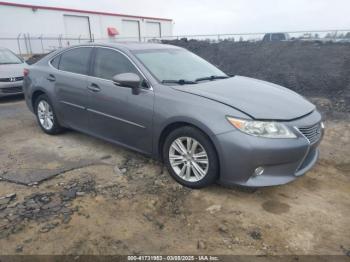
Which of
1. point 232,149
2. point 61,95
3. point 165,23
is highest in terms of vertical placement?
point 165,23

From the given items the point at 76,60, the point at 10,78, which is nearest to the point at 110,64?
the point at 76,60

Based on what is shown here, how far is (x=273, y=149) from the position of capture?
3.20 meters

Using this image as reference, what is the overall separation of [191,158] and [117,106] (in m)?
1.26

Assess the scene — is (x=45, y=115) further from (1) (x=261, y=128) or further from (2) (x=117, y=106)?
(1) (x=261, y=128)

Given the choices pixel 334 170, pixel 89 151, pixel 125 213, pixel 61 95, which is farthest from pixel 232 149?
pixel 61 95

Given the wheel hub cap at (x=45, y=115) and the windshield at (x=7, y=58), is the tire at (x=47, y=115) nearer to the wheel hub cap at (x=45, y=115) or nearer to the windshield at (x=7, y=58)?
the wheel hub cap at (x=45, y=115)

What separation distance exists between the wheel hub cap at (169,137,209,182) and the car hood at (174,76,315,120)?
0.57 meters

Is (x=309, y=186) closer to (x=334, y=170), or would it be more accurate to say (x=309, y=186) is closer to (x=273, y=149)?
(x=334, y=170)

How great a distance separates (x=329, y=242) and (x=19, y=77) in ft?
27.5

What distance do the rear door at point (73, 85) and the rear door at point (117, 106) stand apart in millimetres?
174

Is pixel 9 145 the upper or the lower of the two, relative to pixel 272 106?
lower

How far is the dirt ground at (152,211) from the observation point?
110 inches

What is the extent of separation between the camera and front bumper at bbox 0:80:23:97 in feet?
27.4

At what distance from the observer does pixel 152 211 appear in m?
3.31
